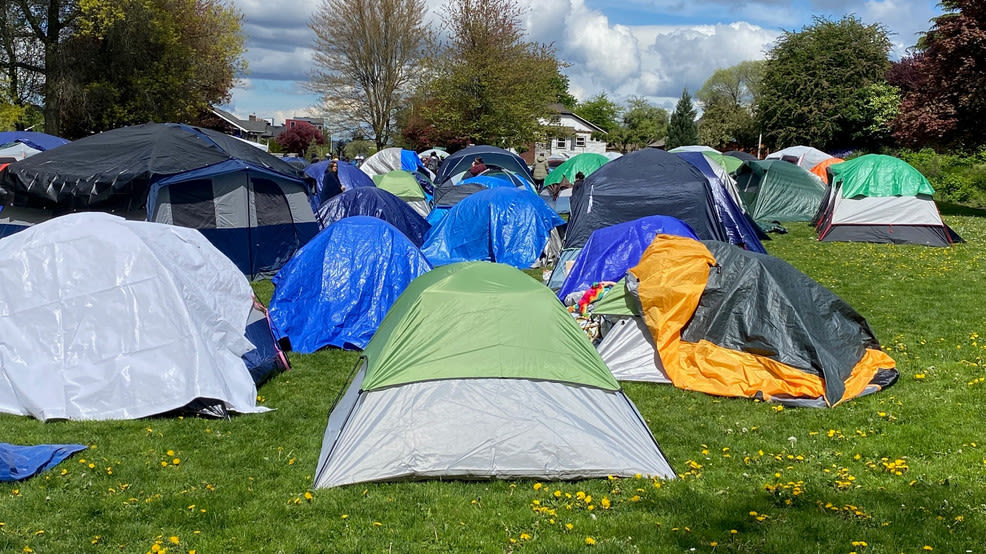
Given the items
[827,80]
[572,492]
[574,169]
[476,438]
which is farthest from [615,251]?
[827,80]

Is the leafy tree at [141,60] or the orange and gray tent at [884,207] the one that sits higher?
the leafy tree at [141,60]

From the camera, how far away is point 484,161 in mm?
27250

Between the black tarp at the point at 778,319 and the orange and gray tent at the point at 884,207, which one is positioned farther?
the orange and gray tent at the point at 884,207

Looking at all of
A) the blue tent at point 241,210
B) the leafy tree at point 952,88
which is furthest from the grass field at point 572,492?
the leafy tree at point 952,88

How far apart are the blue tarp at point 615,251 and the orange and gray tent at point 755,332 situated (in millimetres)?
2370

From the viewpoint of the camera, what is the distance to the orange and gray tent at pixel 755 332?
7.43 meters

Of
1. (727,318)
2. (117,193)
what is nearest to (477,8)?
(117,193)

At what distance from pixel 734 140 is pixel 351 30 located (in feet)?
86.6

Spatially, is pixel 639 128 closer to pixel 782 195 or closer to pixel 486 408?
pixel 782 195

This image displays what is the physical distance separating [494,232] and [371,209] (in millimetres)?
2577

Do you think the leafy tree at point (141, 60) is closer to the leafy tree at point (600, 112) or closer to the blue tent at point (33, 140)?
the blue tent at point (33, 140)

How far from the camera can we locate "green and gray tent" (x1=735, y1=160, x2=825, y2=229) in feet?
68.7

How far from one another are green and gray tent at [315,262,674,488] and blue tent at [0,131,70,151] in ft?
62.6

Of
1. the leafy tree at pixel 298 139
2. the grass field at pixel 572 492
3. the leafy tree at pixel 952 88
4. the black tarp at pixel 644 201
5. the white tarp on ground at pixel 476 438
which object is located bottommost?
the leafy tree at pixel 298 139
